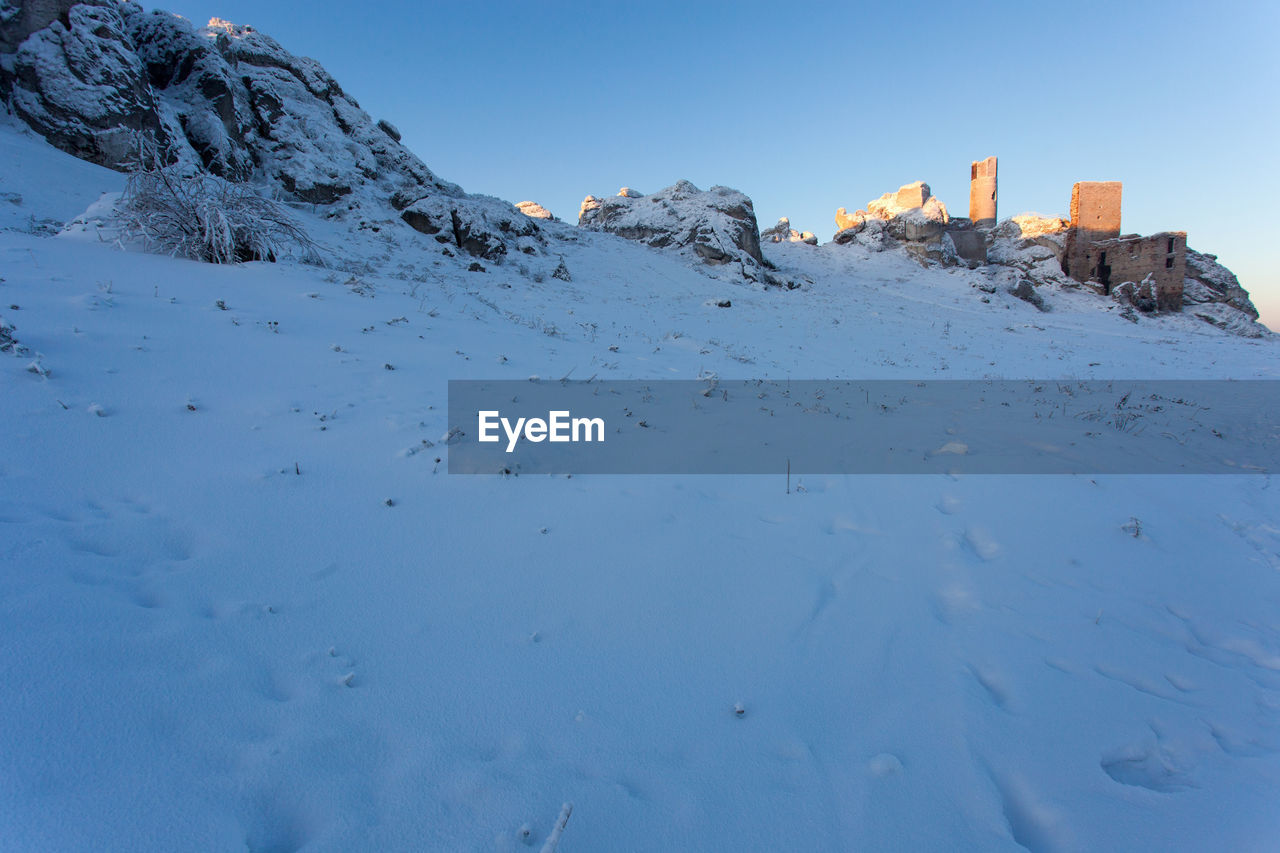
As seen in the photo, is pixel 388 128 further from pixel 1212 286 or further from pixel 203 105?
pixel 1212 286

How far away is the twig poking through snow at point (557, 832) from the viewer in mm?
1570

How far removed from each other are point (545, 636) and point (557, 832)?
98 cm

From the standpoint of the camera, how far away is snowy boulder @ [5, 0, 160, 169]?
1282cm

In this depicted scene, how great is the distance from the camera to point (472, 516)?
3461 mm

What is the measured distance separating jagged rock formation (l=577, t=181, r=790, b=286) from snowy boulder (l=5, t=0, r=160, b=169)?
2074cm

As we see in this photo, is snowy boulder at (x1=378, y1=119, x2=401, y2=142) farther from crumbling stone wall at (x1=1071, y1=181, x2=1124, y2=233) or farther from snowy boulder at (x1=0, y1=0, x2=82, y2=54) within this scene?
crumbling stone wall at (x1=1071, y1=181, x2=1124, y2=233)

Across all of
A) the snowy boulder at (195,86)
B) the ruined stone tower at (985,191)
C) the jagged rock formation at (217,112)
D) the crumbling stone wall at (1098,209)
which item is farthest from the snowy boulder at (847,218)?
the snowy boulder at (195,86)

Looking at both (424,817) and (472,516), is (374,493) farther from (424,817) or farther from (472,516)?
(424,817)

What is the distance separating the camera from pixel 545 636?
2.54 m

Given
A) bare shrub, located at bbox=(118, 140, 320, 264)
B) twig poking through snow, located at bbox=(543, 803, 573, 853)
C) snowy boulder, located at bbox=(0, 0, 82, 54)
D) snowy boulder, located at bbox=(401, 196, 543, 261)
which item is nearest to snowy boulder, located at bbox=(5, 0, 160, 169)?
snowy boulder, located at bbox=(0, 0, 82, 54)

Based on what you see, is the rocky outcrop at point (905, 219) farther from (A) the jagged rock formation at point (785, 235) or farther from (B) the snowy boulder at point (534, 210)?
(B) the snowy boulder at point (534, 210)

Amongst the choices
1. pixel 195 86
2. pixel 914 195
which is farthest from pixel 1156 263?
pixel 195 86

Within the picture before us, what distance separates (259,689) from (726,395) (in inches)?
232

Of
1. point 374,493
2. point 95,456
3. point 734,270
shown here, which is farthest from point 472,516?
point 734,270
